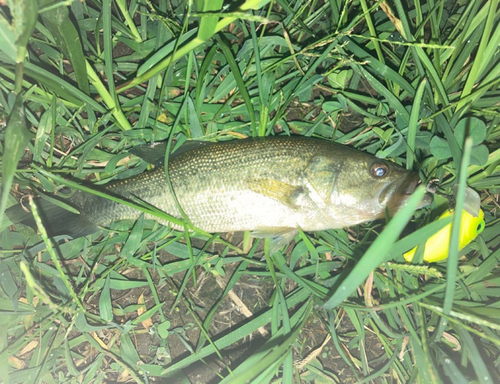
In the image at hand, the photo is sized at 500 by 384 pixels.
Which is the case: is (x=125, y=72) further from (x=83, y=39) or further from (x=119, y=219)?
A: (x=119, y=219)

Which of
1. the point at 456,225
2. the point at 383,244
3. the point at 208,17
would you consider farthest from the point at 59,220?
the point at 456,225

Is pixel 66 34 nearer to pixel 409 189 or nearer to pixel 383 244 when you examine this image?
pixel 383 244

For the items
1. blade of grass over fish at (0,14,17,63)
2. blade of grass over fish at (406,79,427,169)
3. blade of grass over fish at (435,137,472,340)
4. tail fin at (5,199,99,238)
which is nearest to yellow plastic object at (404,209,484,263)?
blade of grass over fish at (406,79,427,169)

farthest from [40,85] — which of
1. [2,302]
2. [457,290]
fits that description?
[457,290]

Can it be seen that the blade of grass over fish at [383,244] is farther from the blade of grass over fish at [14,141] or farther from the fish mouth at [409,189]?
the blade of grass over fish at [14,141]

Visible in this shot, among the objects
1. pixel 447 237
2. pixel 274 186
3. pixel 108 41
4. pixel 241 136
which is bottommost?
pixel 447 237

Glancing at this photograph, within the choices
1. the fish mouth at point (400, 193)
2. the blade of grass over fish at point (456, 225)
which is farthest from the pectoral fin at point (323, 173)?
the blade of grass over fish at point (456, 225)

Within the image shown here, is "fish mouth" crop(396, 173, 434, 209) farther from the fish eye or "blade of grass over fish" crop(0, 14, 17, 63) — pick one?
"blade of grass over fish" crop(0, 14, 17, 63)
